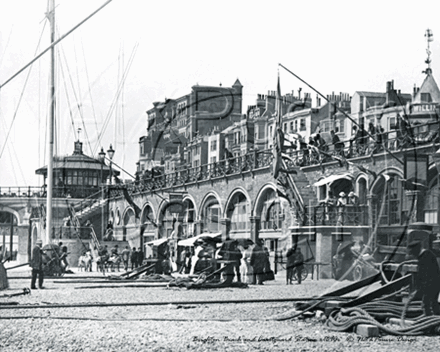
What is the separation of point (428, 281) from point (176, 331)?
13.1 ft

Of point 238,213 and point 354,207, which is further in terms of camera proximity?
point 238,213

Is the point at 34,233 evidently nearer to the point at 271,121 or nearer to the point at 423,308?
the point at 271,121

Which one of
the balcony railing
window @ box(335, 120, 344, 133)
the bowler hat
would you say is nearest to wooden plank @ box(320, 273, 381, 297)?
the bowler hat

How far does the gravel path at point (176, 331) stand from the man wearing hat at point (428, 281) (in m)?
1.00

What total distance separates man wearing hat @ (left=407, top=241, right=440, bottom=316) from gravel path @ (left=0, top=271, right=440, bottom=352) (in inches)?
39.4

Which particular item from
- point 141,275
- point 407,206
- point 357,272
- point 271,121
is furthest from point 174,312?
point 271,121

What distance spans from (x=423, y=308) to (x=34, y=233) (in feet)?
195

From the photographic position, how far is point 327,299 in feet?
49.9

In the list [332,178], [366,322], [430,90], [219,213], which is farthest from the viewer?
[430,90]

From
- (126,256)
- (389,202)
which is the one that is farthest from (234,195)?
(389,202)

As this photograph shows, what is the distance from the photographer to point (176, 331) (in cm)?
1270

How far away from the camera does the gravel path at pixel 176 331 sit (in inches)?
438

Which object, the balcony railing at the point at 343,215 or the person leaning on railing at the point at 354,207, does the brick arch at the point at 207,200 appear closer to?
the balcony railing at the point at 343,215
